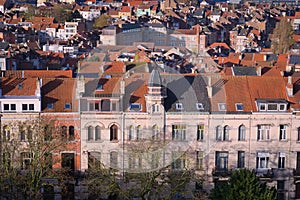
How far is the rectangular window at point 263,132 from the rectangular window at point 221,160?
1.17 meters

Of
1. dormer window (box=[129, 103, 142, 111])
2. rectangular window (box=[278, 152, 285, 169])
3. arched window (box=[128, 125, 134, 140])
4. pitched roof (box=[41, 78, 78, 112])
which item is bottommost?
rectangular window (box=[278, 152, 285, 169])

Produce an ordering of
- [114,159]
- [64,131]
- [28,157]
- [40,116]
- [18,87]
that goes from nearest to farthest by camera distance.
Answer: [28,157]
[40,116]
[64,131]
[114,159]
[18,87]

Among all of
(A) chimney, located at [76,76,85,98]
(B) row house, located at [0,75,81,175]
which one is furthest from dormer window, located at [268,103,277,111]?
(B) row house, located at [0,75,81,175]

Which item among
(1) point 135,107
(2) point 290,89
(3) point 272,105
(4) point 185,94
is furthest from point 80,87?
(2) point 290,89

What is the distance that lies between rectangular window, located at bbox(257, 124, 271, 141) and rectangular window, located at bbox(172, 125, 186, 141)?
235 cm

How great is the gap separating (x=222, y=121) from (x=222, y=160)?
50.0 inches

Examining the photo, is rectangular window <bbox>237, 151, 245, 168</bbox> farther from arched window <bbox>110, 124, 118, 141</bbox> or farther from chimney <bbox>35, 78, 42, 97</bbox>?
chimney <bbox>35, 78, 42, 97</bbox>

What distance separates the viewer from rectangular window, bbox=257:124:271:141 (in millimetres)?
20891

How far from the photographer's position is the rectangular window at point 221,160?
20.9 metres

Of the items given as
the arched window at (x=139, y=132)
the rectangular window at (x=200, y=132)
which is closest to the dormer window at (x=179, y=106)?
the rectangular window at (x=200, y=132)

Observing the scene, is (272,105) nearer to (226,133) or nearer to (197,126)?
(226,133)

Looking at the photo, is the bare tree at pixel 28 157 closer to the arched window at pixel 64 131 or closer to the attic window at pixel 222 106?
the arched window at pixel 64 131

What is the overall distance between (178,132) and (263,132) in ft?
8.79

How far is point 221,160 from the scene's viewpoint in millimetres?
20984
